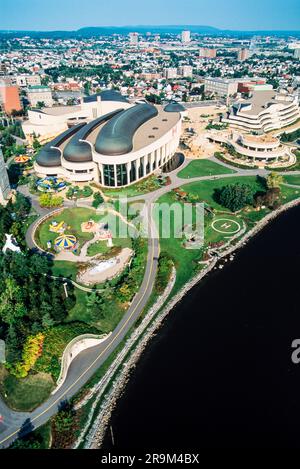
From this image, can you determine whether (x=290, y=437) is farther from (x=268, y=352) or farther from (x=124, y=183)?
(x=124, y=183)

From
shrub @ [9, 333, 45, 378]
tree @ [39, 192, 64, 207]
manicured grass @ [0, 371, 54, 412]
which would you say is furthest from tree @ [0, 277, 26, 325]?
tree @ [39, 192, 64, 207]

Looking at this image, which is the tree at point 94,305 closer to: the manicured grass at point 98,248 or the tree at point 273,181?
the manicured grass at point 98,248

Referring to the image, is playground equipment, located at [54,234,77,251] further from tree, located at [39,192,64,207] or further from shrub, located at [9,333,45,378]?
shrub, located at [9,333,45,378]

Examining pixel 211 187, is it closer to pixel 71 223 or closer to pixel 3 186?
pixel 71 223

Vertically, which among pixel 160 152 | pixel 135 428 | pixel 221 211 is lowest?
pixel 135 428

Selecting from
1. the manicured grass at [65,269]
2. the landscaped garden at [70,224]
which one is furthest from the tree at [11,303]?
the landscaped garden at [70,224]

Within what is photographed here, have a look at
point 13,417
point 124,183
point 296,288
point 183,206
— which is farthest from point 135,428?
point 124,183
